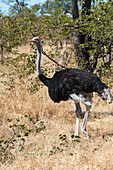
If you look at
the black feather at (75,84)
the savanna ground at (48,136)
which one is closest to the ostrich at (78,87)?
the black feather at (75,84)

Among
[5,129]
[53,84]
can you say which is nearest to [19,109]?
[5,129]

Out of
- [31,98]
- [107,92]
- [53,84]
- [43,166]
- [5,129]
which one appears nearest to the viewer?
[43,166]

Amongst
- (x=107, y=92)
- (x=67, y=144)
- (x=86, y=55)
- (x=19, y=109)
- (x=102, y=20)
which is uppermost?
(x=102, y=20)

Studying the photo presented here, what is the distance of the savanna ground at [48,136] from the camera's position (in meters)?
2.81

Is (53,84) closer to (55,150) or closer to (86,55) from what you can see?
(55,150)

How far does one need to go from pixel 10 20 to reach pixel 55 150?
289 cm

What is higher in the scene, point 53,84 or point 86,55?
point 86,55

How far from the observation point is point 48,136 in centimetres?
397

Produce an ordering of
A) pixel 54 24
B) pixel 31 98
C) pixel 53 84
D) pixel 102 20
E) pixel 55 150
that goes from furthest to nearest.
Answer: pixel 31 98 → pixel 54 24 → pixel 102 20 → pixel 53 84 → pixel 55 150

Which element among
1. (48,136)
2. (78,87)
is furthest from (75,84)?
(48,136)

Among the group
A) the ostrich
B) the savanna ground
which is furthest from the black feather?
the savanna ground

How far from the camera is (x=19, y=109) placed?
509 centimetres

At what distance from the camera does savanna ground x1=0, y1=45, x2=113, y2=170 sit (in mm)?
2809

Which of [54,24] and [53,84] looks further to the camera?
[54,24]
